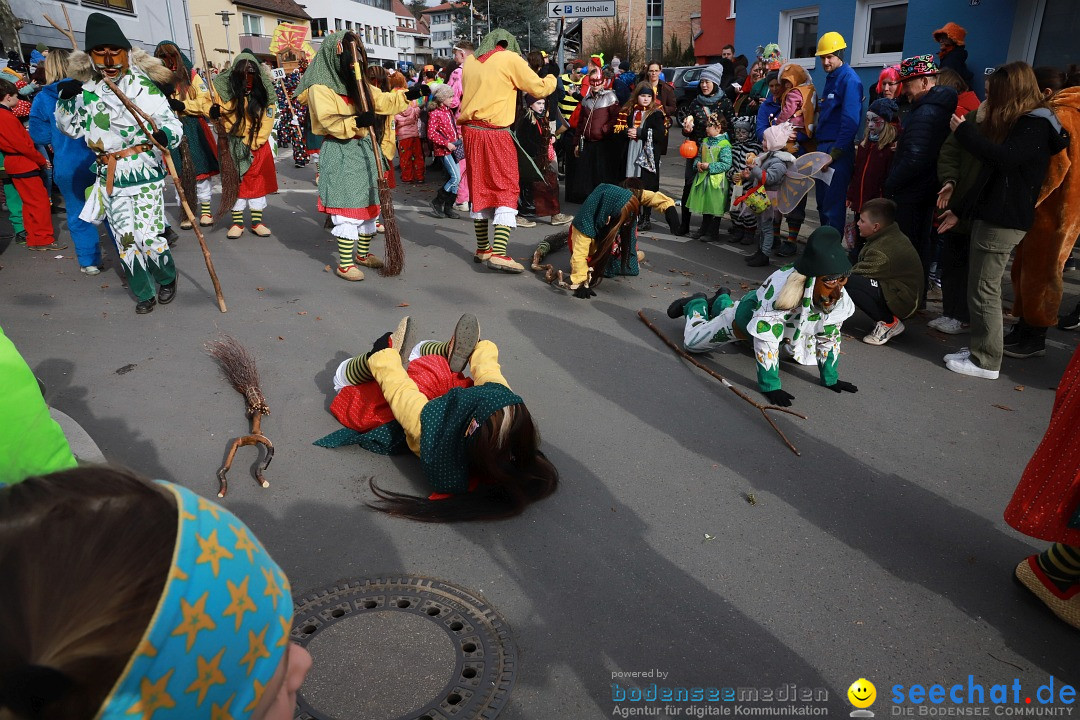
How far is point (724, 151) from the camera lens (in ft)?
27.3

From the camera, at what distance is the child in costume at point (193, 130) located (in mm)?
7774

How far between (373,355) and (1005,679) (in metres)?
3.07

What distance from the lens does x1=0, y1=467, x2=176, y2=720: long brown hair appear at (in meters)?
0.77

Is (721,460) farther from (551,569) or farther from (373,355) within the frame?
(373,355)

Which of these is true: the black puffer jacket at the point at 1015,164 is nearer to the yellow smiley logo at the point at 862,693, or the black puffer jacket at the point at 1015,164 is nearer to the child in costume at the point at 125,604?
the yellow smiley logo at the point at 862,693

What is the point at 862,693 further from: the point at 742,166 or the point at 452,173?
the point at 452,173

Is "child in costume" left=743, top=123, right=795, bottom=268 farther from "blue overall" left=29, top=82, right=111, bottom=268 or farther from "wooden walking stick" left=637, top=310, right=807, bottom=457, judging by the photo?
"blue overall" left=29, top=82, right=111, bottom=268

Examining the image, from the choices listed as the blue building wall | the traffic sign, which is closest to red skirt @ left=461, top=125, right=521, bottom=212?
the traffic sign

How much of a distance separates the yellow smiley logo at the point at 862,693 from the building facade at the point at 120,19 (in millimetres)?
24559

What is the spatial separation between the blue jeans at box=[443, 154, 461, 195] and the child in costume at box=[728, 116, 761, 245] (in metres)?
3.54

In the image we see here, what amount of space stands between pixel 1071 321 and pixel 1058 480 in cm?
410

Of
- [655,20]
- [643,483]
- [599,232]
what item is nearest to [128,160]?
[599,232]

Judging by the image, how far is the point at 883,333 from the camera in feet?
18.6

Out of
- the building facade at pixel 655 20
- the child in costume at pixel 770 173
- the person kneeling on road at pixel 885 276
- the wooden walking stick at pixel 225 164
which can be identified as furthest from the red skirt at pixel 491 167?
the building facade at pixel 655 20
